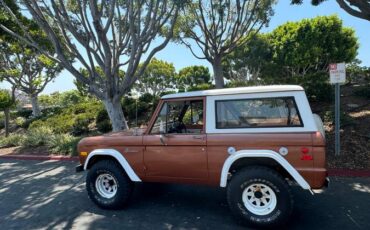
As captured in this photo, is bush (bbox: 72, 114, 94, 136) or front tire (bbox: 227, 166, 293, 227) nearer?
front tire (bbox: 227, 166, 293, 227)

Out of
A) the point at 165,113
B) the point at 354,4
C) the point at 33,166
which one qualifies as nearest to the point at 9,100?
the point at 33,166

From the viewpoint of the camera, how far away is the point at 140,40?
967 centimetres

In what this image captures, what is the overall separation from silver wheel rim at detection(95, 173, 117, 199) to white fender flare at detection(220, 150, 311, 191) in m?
2.00

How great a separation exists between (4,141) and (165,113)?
37.1ft

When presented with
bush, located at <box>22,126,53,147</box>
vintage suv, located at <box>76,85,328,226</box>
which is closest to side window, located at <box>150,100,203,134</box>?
vintage suv, located at <box>76,85,328,226</box>

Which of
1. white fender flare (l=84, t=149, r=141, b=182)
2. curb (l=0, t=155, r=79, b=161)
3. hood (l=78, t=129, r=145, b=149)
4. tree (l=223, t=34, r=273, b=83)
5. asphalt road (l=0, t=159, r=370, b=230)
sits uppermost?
tree (l=223, t=34, r=273, b=83)

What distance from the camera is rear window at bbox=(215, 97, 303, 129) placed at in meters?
3.95

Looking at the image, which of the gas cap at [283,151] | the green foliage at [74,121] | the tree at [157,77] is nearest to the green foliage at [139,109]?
the green foliage at [74,121]

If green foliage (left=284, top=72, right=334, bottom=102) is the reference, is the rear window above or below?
below

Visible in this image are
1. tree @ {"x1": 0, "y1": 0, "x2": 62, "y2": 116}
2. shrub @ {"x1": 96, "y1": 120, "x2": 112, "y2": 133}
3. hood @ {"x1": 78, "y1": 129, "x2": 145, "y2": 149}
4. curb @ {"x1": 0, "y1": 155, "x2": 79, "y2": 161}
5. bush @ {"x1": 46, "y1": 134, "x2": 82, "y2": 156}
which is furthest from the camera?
tree @ {"x1": 0, "y1": 0, "x2": 62, "y2": 116}

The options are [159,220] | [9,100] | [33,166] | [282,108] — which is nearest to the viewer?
[282,108]

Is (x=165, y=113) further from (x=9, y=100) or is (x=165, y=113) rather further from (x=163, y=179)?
(x=9, y=100)

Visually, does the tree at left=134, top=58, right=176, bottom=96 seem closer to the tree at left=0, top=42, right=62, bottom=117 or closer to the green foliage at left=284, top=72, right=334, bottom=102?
the tree at left=0, top=42, right=62, bottom=117

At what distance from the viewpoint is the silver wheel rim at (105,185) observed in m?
5.00
